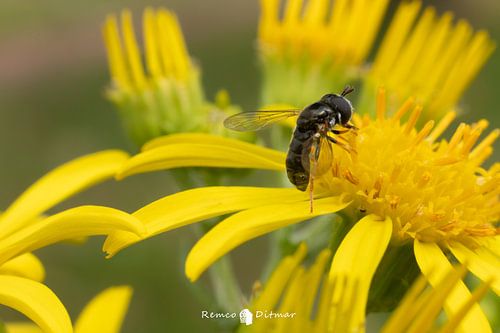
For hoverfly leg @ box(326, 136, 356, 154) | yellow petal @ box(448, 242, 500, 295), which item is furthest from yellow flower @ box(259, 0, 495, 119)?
yellow petal @ box(448, 242, 500, 295)

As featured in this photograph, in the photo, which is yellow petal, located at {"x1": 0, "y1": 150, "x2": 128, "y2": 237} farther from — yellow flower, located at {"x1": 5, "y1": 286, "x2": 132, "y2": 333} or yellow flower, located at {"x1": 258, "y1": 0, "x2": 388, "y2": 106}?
yellow flower, located at {"x1": 258, "y1": 0, "x2": 388, "y2": 106}

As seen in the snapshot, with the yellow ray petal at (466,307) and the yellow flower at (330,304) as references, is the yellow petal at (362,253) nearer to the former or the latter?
the yellow flower at (330,304)

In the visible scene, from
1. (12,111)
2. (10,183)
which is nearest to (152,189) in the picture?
(10,183)

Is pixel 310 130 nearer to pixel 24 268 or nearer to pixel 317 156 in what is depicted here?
pixel 317 156

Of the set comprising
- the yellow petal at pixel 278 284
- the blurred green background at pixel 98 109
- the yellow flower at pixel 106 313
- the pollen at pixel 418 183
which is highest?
the yellow petal at pixel 278 284

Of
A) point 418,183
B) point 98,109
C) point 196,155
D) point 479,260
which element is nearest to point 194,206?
point 196,155

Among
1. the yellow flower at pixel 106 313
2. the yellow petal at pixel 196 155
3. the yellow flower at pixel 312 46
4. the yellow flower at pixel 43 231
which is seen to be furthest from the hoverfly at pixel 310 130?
the yellow flower at pixel 312 46
